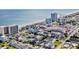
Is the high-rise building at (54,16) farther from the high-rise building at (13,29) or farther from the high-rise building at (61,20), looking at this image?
the high-rise building at (13,29)

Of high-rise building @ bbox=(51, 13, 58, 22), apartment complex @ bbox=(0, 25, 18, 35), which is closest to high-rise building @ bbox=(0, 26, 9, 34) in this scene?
apartment complex @ bbox=(0, 25, 18, 35)

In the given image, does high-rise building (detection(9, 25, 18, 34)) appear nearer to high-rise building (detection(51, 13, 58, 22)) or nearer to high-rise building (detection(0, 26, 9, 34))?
high-rise building (detection(0, 26, 9, 34))

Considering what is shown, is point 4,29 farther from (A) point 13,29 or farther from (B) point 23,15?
(B) point 23,15

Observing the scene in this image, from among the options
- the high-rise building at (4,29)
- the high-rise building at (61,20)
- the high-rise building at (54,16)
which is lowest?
the high-rise building at (4,29)

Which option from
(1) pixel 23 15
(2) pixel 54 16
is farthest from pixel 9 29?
A: (2) pixel 54 16

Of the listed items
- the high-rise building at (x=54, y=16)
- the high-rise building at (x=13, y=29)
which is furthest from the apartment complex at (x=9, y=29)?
the high-rise building at (x=54, y=16)

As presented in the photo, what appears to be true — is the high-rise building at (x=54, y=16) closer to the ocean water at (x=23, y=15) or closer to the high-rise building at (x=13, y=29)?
the ocean water at (x=23, y=15)

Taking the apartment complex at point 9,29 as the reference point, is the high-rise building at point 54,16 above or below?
above
